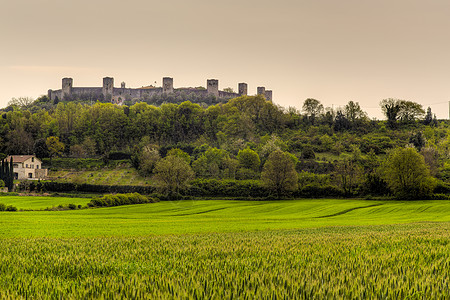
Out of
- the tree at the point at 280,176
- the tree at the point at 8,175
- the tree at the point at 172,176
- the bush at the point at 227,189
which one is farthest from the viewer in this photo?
the tree at the point at 8,175

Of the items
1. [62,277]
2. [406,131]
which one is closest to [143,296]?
[62,277]

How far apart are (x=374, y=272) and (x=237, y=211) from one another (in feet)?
162

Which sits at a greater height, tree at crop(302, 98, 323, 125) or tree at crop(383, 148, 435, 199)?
tree at crop(302, 98, 323, 125)

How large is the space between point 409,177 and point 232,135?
69.1m

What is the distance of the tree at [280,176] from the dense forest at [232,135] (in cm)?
1674

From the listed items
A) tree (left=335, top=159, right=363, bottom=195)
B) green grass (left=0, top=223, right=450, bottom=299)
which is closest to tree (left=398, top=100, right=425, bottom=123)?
tree (left=335, top=159, right=363, bottom=195)

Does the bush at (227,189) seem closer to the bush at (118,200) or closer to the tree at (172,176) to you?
the tree at (172,176)

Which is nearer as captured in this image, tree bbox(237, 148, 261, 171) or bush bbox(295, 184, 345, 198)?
bush bbox(295, 184, 345, 198)

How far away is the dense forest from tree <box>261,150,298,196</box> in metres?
16.7

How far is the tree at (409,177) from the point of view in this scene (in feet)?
210

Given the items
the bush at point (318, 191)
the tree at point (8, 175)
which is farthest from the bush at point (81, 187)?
the bush at point (318, 191)

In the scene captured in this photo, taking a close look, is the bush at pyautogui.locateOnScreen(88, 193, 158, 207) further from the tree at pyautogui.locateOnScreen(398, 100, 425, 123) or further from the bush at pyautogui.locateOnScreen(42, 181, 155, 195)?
the tree at pyautogui.locateOnScreen(398, 100, 425, 123)

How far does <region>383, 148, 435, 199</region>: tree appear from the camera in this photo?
2522 inches

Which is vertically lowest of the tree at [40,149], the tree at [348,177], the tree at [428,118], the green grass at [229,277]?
the tree at [348,177]
